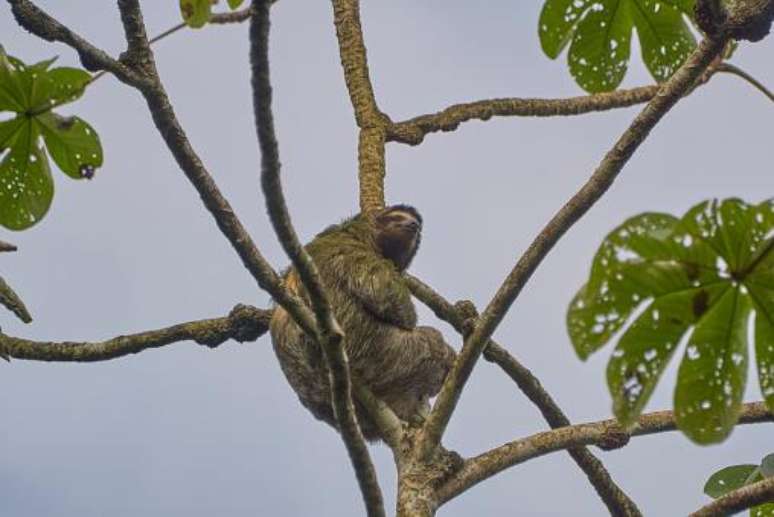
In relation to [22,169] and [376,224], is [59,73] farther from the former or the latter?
[376,224]

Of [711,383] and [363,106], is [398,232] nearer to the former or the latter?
[363,106]

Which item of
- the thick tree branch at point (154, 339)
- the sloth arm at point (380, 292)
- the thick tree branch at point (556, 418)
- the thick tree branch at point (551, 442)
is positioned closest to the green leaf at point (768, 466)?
the thick tree branch at point (551, 442)

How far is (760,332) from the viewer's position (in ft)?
12.5

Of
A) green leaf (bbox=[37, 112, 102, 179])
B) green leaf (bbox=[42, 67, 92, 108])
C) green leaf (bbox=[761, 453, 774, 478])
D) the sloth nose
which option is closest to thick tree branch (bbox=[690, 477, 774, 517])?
green leaf (bbox=[761, 453, 774, 478])

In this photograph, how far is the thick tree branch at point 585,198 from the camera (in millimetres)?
4227

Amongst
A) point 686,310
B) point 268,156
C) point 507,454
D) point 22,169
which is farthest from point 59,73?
point 686,310

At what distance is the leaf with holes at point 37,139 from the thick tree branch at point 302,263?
1456mm

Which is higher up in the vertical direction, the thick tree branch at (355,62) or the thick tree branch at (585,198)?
the thick tree branch at (355,62)

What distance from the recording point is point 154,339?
5.72 m

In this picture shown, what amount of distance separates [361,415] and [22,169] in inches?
89.2

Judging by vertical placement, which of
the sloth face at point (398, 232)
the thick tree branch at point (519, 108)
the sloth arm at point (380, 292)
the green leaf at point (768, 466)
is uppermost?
the thick tree branch at point (519, 108)

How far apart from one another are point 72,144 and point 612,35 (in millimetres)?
2812

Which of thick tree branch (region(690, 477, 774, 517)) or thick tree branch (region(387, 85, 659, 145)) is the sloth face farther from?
thick tree branch (region(690, 477, 774, 517))

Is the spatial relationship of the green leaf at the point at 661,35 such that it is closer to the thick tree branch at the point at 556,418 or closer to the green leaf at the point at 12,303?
the thick tree branch at the point at 556,418
